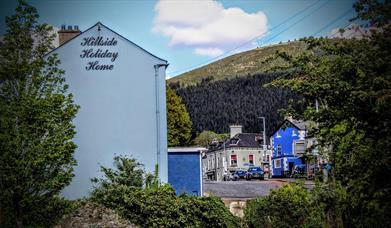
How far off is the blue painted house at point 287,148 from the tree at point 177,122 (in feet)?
35.8

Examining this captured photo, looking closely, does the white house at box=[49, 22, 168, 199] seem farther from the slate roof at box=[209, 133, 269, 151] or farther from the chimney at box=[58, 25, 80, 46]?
the slate roof at box=[209, 133, 269, 151]

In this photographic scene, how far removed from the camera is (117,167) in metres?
23.9

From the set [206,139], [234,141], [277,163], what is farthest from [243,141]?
[206,139]

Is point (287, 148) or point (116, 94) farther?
point (287, 148)

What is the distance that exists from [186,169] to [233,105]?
84469 millimetres

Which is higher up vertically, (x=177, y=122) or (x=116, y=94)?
(x=177, y=122)

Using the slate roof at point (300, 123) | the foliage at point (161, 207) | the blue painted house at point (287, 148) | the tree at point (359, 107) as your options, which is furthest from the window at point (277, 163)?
the tree at point (359, 107)

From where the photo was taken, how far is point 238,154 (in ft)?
233

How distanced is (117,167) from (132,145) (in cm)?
158

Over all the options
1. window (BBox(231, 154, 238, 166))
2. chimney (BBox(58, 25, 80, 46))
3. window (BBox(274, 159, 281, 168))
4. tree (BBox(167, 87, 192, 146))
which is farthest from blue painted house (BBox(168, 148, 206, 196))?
window (BBox(231, 154, 238, 166))

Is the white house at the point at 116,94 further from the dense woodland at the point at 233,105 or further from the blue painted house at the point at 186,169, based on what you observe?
the dense woodland at the point at 233,105

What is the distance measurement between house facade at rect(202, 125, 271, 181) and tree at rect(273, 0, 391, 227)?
55522 mm

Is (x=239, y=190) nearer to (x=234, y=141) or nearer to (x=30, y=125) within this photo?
(x=30, y=125)

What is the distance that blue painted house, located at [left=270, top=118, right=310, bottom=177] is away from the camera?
58.9 m
